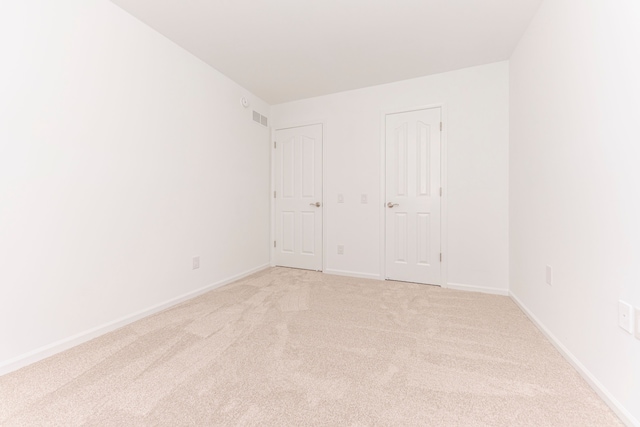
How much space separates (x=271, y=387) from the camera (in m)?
1.32

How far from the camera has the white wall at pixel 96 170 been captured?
1522 mm

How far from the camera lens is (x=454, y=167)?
2.98m

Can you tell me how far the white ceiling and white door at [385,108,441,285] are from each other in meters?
0.60

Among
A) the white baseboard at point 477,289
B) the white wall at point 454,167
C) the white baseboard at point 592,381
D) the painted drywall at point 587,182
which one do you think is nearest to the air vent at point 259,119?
the white wall at point 454,167

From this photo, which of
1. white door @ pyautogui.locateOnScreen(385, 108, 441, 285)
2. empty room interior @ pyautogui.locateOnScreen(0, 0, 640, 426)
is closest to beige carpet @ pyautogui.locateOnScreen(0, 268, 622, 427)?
empty room interior @ pyautogui.locateOnScreen(0, 0, 640, 426)

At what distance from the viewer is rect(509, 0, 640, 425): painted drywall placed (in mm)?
1136

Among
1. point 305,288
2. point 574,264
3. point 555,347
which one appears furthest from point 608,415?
point 305,288

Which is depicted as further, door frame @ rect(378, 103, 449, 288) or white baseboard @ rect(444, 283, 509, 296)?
door frame @ rect(378, 103, 449, 288)

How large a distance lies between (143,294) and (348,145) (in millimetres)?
2751

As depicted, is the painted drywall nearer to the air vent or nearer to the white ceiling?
the white ceiling

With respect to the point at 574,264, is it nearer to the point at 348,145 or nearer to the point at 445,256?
the point at 445,256

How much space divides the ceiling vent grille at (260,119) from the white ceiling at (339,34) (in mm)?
528

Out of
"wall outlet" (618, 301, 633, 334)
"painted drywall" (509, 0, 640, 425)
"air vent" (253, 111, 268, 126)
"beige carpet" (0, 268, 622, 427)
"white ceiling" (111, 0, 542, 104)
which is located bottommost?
"beige carpet" (0, 268, 622, 427)

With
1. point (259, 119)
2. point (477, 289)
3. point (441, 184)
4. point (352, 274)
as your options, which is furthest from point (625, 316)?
point (259, 119)
